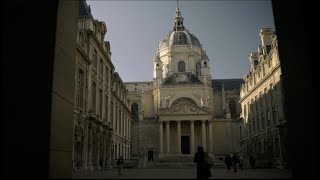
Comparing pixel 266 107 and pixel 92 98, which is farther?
pixel 266 107

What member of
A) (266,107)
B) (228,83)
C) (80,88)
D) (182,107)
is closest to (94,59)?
(80,88)

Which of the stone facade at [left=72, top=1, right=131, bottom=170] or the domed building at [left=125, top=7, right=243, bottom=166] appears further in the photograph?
the domed building at [left=125, top=7, right=243, bottom=166]

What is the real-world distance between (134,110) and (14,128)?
74.2m

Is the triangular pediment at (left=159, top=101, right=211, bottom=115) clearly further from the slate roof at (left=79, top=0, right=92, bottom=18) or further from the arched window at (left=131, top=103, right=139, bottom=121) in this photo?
the slate roof at (left=79, top=0, right=92, bottom=18)

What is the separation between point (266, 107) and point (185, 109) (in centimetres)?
2468

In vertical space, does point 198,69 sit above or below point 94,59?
above

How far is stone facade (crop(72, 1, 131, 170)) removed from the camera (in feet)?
88.0

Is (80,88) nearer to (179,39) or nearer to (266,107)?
(266,107)

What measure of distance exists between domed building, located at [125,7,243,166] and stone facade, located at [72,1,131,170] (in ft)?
67.3

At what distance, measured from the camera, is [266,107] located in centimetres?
4359

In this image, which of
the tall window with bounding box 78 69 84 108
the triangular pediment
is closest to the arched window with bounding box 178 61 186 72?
the triangular pediment

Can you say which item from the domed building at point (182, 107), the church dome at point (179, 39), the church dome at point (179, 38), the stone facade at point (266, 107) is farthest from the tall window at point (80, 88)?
the church dome at point (179, 39)

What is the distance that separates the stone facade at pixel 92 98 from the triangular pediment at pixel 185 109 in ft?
79.3

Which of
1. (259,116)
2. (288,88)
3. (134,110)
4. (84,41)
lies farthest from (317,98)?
(134,110)
